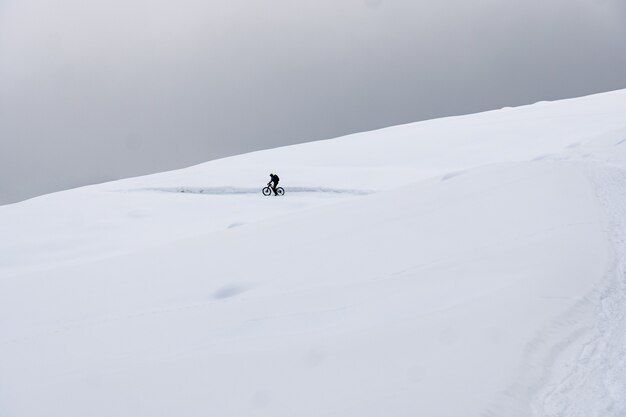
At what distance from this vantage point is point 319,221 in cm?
1114

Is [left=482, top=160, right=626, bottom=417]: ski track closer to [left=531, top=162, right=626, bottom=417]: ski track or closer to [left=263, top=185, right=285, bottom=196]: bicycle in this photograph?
[left=531, top=162, right=626, bottom=417]: ski track

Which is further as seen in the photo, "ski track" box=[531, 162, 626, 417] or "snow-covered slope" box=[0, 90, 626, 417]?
"snow-covered slope" box=[0, 90, 626, 417]

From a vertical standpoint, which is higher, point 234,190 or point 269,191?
point 234,190

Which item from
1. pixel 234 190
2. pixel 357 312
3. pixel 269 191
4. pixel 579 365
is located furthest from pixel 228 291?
pixel 234 190

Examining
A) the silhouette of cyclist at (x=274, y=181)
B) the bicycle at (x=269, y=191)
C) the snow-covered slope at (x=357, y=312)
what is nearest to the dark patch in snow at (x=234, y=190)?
the bicycle at (x=269, y=191)

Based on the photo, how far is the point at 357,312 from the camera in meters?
6.39

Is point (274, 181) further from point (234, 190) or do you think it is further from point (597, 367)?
point (597, 367)

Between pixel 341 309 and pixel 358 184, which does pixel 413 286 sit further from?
pixel 358 184

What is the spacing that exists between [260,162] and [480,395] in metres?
25.9

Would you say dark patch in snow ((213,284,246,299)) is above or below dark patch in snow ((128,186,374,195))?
below

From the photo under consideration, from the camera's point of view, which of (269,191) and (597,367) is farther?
(269,191)

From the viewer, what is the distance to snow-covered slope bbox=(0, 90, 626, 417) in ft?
16.0

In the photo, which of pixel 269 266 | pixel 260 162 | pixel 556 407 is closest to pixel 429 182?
pixel 269 266

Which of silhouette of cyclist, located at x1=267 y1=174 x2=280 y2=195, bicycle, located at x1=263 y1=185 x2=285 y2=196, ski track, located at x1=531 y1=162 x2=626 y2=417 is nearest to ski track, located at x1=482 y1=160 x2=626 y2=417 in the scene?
ski track, located at x1=531 y1=162 x2=626 y2=417
